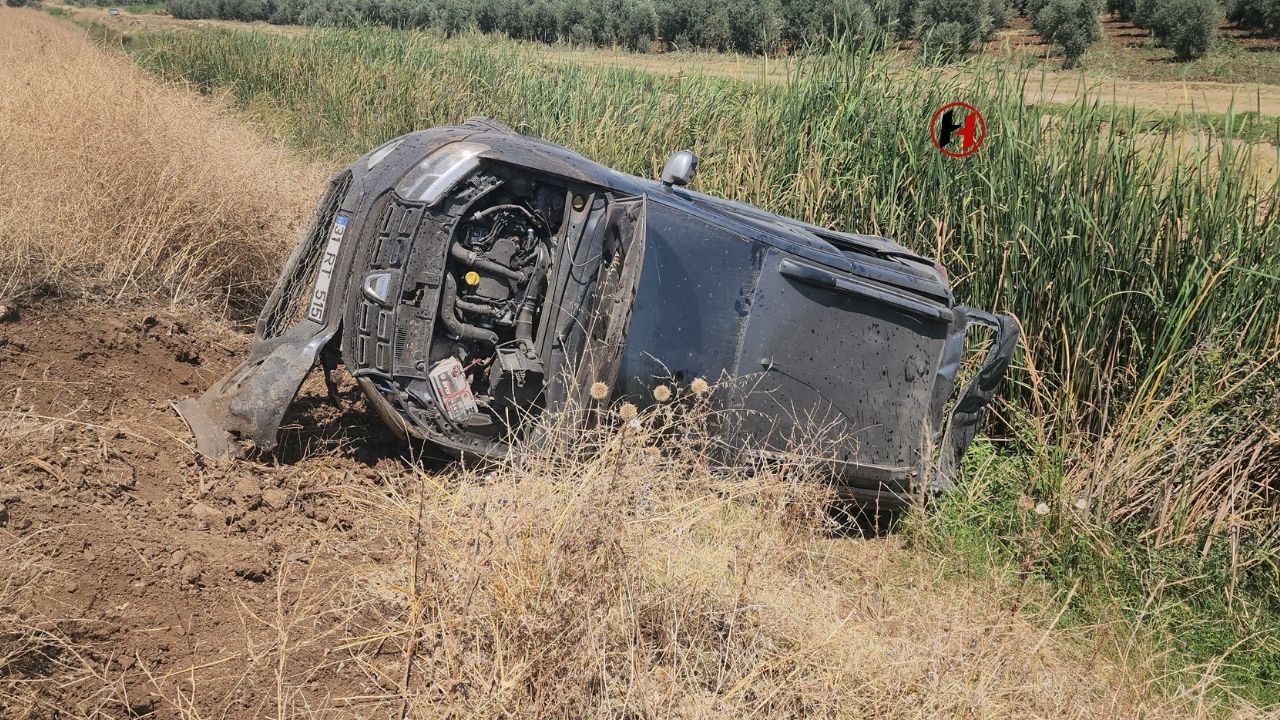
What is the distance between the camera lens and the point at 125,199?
23.5 ft

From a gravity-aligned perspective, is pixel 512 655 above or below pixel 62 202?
below

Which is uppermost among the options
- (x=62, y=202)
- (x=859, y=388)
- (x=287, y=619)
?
(x=62, y=202)

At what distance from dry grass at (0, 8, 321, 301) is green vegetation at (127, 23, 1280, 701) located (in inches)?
153

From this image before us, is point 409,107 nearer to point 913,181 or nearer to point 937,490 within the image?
point 913,181

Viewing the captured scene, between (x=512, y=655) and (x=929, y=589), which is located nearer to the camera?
(x=512, y=655)

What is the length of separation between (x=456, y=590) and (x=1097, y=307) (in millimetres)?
4825

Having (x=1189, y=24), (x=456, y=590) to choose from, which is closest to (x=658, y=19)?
(x=1189, y=24)

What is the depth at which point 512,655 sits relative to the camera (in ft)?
10.7

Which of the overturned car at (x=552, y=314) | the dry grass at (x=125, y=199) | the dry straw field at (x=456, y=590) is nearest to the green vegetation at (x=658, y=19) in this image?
the overturned car at (x=552, y=314)

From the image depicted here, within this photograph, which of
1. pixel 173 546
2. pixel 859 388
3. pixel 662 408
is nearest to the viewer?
pixel 173 546

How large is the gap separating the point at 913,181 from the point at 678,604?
16.7 feet

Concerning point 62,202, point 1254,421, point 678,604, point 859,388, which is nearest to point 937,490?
point 859,388

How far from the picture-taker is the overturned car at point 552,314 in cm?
463

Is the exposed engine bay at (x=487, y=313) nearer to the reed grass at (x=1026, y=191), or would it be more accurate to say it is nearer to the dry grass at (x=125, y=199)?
the dry grass at (x=125, y=199)
